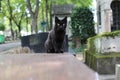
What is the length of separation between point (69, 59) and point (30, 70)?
693mm

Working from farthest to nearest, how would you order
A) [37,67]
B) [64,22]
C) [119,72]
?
[64,22]
[119,72]
[37,67]

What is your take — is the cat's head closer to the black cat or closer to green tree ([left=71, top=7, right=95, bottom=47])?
the black cat

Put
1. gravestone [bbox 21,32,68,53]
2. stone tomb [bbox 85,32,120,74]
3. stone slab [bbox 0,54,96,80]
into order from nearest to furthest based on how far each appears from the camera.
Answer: stone slab [bbox 0,54,96,80], stone tomb [bbox 85,32,120,74], gravestone [bbox 21,32,68,53]

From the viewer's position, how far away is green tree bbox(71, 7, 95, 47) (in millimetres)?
26703

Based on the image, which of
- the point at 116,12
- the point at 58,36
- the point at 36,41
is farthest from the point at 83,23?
the point at 58,36

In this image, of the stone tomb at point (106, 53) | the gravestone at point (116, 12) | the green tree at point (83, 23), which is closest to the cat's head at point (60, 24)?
the stone tomb at point (106, 53)

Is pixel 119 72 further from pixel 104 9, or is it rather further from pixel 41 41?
pixel 104 9

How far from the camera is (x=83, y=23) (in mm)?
26734

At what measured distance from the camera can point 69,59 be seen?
3.62 meters

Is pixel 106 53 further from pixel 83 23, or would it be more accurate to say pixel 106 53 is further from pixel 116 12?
pixel 83 23

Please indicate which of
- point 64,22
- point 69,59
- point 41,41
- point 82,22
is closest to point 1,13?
point 82,22

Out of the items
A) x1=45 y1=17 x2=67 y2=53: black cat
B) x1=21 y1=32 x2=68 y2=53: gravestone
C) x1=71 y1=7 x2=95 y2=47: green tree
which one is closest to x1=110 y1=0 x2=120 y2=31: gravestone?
x1=71 y1=7 x2=95 y2=47: green tree

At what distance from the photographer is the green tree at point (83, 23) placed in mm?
26703

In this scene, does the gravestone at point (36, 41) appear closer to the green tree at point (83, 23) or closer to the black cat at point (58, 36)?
the black cat at point (58, 36)
